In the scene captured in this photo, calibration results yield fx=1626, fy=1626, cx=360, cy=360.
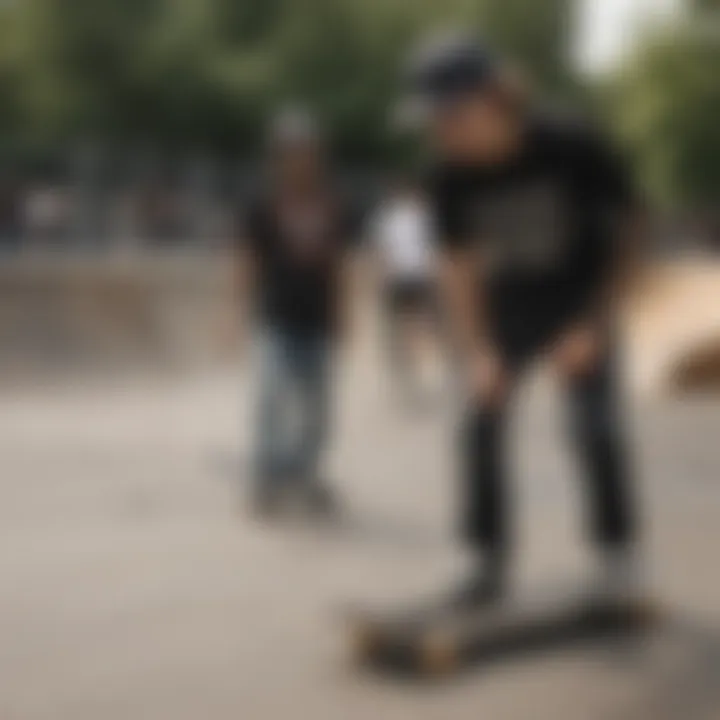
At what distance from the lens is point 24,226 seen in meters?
20.9

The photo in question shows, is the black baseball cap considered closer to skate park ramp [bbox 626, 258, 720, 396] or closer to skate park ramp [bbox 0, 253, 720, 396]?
skate park ramp [bbox 626, 258, 720, 396]

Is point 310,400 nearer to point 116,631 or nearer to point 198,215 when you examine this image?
point 116,631

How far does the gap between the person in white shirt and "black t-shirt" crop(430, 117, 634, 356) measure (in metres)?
5.06

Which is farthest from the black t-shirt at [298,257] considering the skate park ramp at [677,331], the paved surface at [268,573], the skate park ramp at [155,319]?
the skate park ramp at [155,319]

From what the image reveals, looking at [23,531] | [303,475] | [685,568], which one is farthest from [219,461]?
[685,568]

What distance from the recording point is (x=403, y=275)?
9867 mm

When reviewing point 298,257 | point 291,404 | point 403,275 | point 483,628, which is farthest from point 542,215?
point 403,275

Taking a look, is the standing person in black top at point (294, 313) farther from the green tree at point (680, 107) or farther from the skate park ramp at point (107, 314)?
the green tree at point (680, 107)

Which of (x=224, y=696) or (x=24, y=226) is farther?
(x=24, y=226)

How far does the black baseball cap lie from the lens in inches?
153

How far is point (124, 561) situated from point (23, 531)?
0.66 metres

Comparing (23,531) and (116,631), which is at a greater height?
(23,531)

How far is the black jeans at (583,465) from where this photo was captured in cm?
404

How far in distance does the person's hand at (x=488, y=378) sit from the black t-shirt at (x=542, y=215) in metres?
0.15
